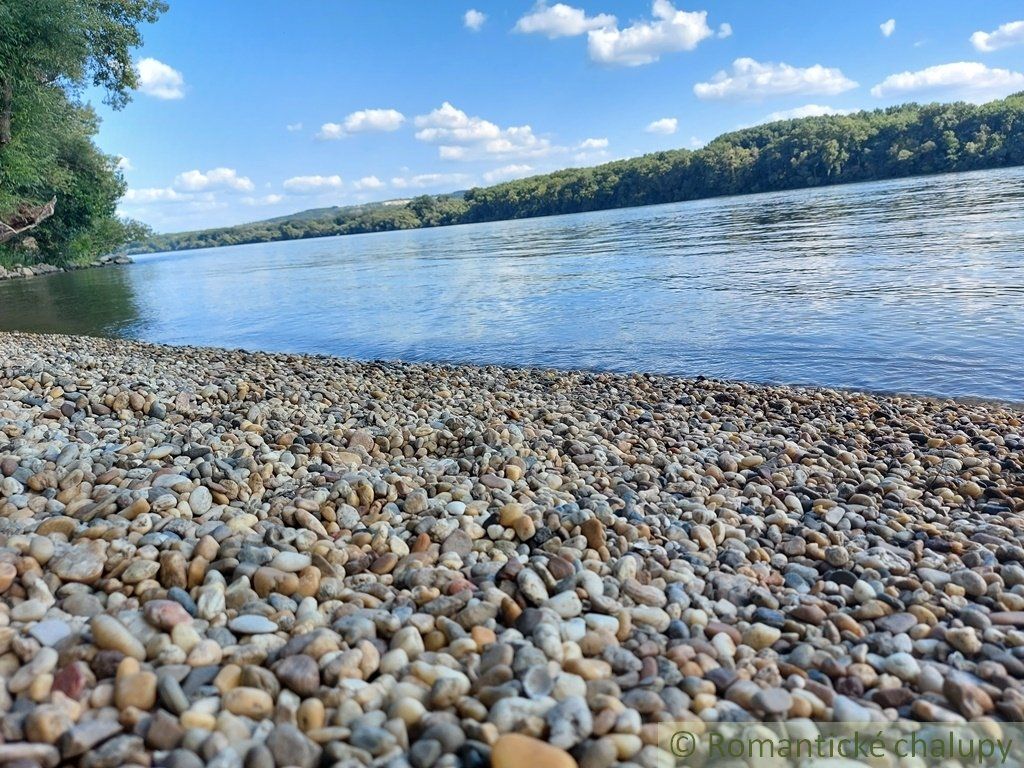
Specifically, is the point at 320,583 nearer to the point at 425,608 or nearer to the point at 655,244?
the point at 425,608

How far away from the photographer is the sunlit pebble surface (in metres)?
2.33

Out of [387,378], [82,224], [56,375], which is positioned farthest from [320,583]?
[82,224]

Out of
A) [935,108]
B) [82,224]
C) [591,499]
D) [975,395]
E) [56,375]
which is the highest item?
[935,108]

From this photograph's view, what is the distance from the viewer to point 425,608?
315 cm

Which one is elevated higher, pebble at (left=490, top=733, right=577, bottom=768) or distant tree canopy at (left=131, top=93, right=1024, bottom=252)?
distant tree canopy at (left=131, top=93, right=1024, bottom=252)

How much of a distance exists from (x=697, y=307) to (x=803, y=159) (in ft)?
270

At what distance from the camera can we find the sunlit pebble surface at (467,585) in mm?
2334

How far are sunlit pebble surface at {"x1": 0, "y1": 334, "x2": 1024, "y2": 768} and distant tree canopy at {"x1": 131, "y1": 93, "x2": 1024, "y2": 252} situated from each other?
295ft

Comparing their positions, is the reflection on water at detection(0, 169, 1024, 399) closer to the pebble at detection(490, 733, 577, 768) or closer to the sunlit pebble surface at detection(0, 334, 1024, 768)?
the sunlit pebble surface at detection(0, 334, 1024, 768)

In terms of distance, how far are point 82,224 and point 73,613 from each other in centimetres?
6228

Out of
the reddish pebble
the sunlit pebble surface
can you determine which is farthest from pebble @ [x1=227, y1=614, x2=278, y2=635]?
the reddish pebble

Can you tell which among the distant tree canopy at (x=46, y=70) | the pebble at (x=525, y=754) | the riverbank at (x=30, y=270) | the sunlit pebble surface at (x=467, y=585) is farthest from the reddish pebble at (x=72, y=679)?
the riverbank at (x=30, y=270)

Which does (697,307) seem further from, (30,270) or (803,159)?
(803,159)

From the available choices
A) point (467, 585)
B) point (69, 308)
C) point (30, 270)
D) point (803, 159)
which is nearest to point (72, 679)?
point (467, 585)
